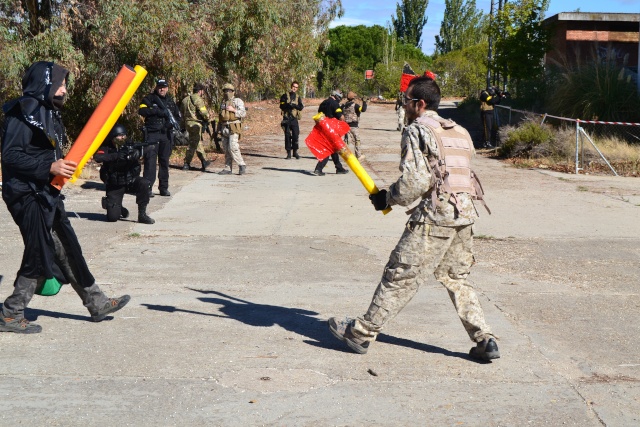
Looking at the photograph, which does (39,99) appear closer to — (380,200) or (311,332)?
(380,200)

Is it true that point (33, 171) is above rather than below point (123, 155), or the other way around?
above

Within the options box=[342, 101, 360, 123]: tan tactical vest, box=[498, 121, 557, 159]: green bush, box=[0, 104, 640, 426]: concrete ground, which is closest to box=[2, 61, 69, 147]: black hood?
box=[0, 104, 640, 426]: concrete ground

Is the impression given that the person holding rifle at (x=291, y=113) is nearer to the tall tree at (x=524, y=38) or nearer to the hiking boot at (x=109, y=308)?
the tall tree at (x=524, y=38)

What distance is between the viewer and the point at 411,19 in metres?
85.4

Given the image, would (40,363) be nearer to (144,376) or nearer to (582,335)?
(144,376)

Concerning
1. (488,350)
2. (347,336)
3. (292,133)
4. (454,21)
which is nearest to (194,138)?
(292,133)

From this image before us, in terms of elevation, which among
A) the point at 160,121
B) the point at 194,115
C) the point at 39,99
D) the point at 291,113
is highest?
the point at 39,99

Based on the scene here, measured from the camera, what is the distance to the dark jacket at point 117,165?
1086 cm

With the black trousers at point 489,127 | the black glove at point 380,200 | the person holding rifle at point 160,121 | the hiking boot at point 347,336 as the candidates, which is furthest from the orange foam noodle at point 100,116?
the black trousers at point 489,127

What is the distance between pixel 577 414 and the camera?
461 cm

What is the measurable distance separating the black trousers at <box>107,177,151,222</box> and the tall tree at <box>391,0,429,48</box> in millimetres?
76529

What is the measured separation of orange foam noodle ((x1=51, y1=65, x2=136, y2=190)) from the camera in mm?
5602

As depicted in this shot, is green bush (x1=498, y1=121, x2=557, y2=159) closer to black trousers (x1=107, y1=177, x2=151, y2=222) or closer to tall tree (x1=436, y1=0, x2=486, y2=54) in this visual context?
black trousers (x1=107, y1=177, x2=151, y2=222)

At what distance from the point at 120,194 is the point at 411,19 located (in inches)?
3064
